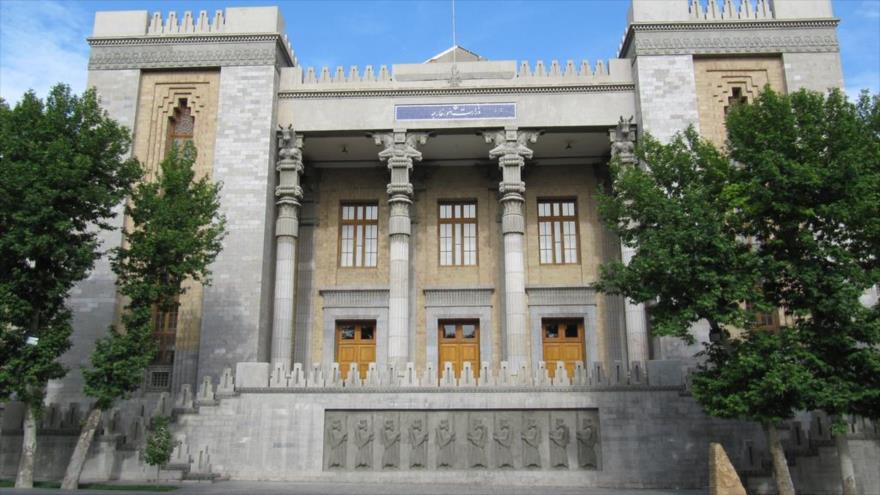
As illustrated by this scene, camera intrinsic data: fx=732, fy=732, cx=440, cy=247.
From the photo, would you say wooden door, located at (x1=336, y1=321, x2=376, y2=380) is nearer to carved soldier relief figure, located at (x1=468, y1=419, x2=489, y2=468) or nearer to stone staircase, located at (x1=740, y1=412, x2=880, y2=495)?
carved soldier relief figure, located at (x1=468, y1=419, x2=489, y2=468)

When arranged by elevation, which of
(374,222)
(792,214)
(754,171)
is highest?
(374,222)

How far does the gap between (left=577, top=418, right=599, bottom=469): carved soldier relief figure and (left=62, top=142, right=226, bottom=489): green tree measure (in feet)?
33.4

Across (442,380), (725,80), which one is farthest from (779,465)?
(725,80)

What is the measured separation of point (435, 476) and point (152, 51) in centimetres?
1635

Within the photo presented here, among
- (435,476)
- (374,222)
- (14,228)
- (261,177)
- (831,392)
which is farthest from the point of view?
(374,222)

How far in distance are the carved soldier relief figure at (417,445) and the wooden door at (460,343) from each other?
6448 mm

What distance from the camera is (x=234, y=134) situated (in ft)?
75.5

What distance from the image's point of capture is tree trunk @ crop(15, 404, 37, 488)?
53.2 feet

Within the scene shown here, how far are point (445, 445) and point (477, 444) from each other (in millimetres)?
798

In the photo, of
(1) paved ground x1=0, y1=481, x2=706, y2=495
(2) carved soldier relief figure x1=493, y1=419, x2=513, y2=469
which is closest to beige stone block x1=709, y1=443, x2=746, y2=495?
(1) paved ground x1=0, y1=481, x2=706, y2=495

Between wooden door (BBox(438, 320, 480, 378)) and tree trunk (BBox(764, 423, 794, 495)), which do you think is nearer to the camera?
tree trunk (BBox(764, 423, 794, 495))

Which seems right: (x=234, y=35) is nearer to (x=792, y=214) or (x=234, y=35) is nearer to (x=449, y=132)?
(x=449, y=132)

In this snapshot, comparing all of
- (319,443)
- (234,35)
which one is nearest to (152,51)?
(234,35)

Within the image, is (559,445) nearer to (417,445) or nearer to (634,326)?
(417,445)
